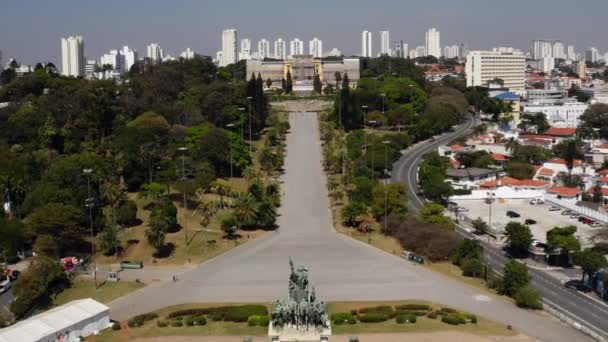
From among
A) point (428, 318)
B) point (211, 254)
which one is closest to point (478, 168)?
point (211, 254)

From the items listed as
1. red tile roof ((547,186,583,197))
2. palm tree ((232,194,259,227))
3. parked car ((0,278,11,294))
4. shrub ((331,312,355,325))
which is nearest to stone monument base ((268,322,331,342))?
shrub ((331,312,355,325))

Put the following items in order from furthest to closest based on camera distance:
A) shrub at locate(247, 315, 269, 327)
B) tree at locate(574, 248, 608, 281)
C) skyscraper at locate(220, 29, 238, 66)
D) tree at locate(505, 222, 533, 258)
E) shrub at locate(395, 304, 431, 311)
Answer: skyscraper at locate(220, 29, 238, 66), tree at locate(505, 222, 533, 258), tree at locate(574, 248, 608, 281), shrub at locate(395, 304, 431, 311), shrub at locate(247, 315, 269, 327)

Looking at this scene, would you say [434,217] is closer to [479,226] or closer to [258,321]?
[479,226]

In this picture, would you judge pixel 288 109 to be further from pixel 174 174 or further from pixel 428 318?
pixel 428 318

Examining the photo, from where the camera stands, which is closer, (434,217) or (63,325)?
(63,325)

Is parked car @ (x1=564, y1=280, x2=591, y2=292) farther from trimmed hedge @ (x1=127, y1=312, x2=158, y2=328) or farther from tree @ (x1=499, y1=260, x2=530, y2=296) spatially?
trimmed hedge @ (x1=127, y1=312, x2=158, y2=328)

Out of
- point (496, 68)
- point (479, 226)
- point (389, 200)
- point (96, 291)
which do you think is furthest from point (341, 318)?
point (496, 68)

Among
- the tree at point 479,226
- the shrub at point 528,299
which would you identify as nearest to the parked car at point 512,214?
the tree at point 479,226
